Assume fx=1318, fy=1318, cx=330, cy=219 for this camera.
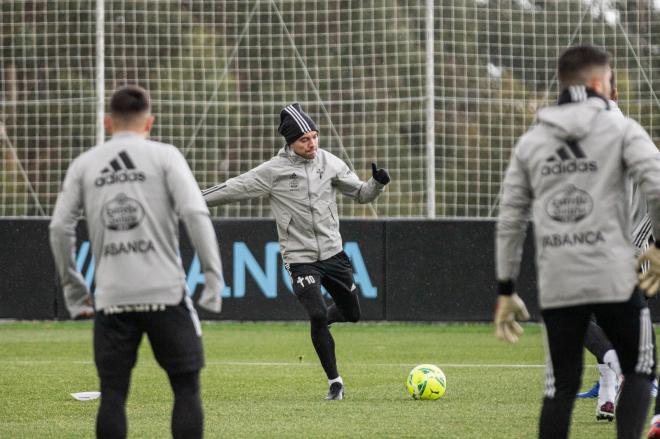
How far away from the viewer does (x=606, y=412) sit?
833 cm

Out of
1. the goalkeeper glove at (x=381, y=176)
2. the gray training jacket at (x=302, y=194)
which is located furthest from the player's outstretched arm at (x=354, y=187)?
the goalkeeper glove at (x=381, y=176)

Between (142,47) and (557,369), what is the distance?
623 inches

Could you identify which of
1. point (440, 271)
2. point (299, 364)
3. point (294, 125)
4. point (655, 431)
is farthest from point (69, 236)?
point (440, 271)

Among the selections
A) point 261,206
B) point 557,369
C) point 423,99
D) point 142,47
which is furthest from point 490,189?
point 557,369

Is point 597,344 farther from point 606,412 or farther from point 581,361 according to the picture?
point 581,361

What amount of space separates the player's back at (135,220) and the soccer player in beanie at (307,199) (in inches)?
167

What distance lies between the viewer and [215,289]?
5805 mm

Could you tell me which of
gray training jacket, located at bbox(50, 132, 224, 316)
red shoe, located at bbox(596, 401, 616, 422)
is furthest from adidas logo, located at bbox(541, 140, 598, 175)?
red shoe, located at bbox(596, 401, 616, 422)

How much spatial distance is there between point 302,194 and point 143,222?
180 inches

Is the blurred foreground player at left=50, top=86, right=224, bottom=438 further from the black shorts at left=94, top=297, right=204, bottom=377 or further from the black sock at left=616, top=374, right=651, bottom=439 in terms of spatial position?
the black sock at left=616, top=374, right=651, bottom=439

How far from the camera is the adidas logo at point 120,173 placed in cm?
580

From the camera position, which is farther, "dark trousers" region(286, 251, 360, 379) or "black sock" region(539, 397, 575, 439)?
"dark trousers" region(286, 251, 360, 379)

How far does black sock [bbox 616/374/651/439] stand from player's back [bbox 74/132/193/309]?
2.03 metres

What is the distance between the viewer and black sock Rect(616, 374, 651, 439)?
227 inches
